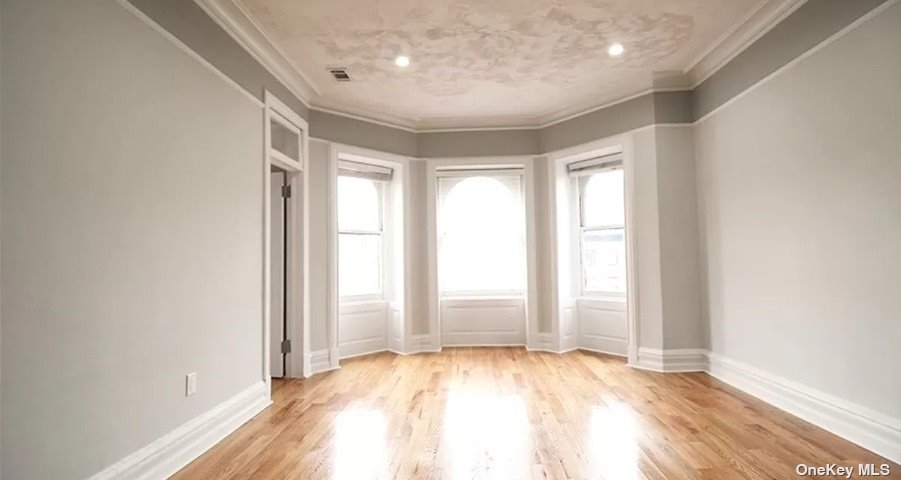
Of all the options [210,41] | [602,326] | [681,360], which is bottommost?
[681,360]

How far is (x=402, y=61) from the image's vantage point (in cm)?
396

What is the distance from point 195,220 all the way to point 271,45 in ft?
5.26

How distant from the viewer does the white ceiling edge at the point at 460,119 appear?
3.12 m

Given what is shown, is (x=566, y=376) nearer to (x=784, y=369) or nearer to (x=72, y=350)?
(x=784, y=369)

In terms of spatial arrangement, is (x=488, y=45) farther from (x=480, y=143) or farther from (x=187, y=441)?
(x=187, y=441)

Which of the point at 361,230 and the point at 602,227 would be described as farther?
the point at 361,230

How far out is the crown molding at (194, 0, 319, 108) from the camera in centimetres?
297

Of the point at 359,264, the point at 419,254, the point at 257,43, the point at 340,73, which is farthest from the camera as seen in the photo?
the point at 419,254

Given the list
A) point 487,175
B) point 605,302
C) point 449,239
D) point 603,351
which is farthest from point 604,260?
point 449,239

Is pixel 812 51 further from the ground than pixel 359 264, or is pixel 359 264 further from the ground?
pixel 812 51

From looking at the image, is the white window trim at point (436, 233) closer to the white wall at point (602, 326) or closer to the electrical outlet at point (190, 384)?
the white wall at point (602, 326)

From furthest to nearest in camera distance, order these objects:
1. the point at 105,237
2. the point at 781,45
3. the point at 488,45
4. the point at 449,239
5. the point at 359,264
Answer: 1. the point at 449,239
2. the point at 359,264
3. the point at 488,45
4. the point at 781,45
5. the point at 105,237

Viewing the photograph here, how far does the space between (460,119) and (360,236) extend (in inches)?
→ 69.9

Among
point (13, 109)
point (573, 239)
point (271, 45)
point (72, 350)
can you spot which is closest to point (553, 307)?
point (573, 239)
